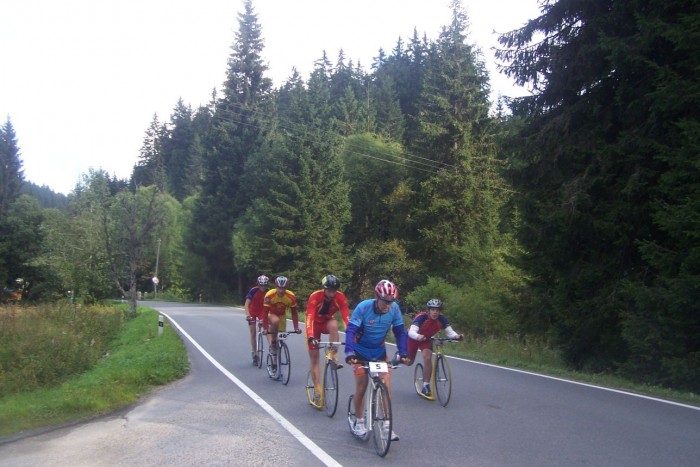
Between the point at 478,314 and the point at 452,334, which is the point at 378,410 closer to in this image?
the point at 452,334

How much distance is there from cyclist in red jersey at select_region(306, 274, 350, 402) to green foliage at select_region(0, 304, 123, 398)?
8819 mm

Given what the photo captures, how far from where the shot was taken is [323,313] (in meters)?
9.55

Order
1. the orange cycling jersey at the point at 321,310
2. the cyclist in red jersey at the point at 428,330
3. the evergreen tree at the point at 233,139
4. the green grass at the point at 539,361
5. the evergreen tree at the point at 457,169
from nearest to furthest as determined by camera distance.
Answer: the orange cycling jersey at the point at 321,310, the cyclist in red jersey at the point at 428,330, the green grass at the point at 539,361, the evergreen tree at the point at 457,169, the evergreen tree at the point at 233,139

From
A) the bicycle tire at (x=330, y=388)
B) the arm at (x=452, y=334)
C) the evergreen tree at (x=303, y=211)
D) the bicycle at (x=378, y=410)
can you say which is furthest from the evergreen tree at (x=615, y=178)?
the evergreen tree at (x=303, y=211)

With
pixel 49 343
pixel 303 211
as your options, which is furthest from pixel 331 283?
pixel 303 211

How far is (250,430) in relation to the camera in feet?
26.0

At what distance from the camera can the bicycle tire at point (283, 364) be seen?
38.0ft

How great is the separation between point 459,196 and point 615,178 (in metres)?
27.7

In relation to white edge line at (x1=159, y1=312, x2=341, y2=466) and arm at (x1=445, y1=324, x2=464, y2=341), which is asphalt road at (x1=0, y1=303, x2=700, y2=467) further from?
arm at (x1=445, y1=324, x2=464, y2=341)

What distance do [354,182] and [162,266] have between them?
4290cm

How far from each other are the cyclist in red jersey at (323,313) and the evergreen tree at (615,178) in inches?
257

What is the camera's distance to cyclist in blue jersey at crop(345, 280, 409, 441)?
7172 millimetres

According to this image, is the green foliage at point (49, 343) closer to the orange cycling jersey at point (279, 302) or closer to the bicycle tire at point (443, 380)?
the orange cycling jersey at point (279, 302)

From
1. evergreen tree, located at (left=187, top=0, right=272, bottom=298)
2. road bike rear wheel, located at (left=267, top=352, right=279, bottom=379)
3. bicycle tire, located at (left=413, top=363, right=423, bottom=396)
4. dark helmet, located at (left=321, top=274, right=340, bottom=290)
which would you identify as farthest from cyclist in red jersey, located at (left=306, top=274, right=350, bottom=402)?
evergreen tree, located at (left=187, top=0, right=272, bottom=298)
